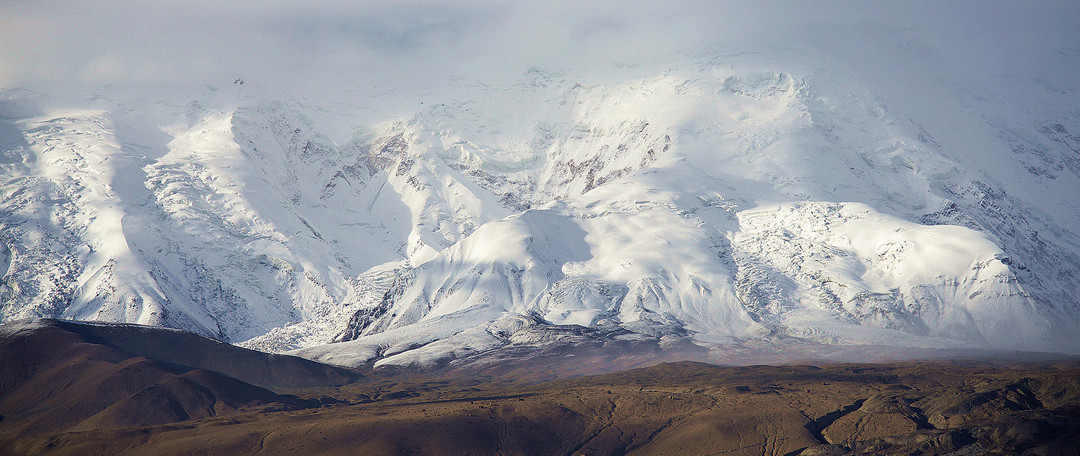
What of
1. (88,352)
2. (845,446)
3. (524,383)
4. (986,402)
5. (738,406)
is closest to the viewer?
(845,446)

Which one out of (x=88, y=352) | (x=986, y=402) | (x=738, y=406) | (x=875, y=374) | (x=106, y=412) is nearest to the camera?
(x=986, y=402)

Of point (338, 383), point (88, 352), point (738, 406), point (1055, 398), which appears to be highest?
point (1055, 398)

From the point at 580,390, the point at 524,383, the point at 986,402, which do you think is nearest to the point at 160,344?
the point at 524,383

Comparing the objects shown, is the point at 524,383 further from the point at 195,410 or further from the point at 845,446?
the point at 845,446

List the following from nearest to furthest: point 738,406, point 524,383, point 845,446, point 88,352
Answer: point 845,446, point 738,406, point 88,352, point 524,383

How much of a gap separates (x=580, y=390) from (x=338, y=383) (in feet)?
222

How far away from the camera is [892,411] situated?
366 feet

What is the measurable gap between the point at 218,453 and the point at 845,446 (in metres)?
78.8

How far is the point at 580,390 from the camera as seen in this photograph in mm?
142750

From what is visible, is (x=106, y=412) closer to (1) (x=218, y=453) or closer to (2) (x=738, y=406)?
(1) (x=218, y=453)

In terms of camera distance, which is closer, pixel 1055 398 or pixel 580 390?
pixel 1055 398

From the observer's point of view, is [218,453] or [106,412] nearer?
[218,453]

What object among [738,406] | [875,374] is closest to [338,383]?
[738,406]

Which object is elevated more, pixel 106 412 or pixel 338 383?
pixel 106 412
